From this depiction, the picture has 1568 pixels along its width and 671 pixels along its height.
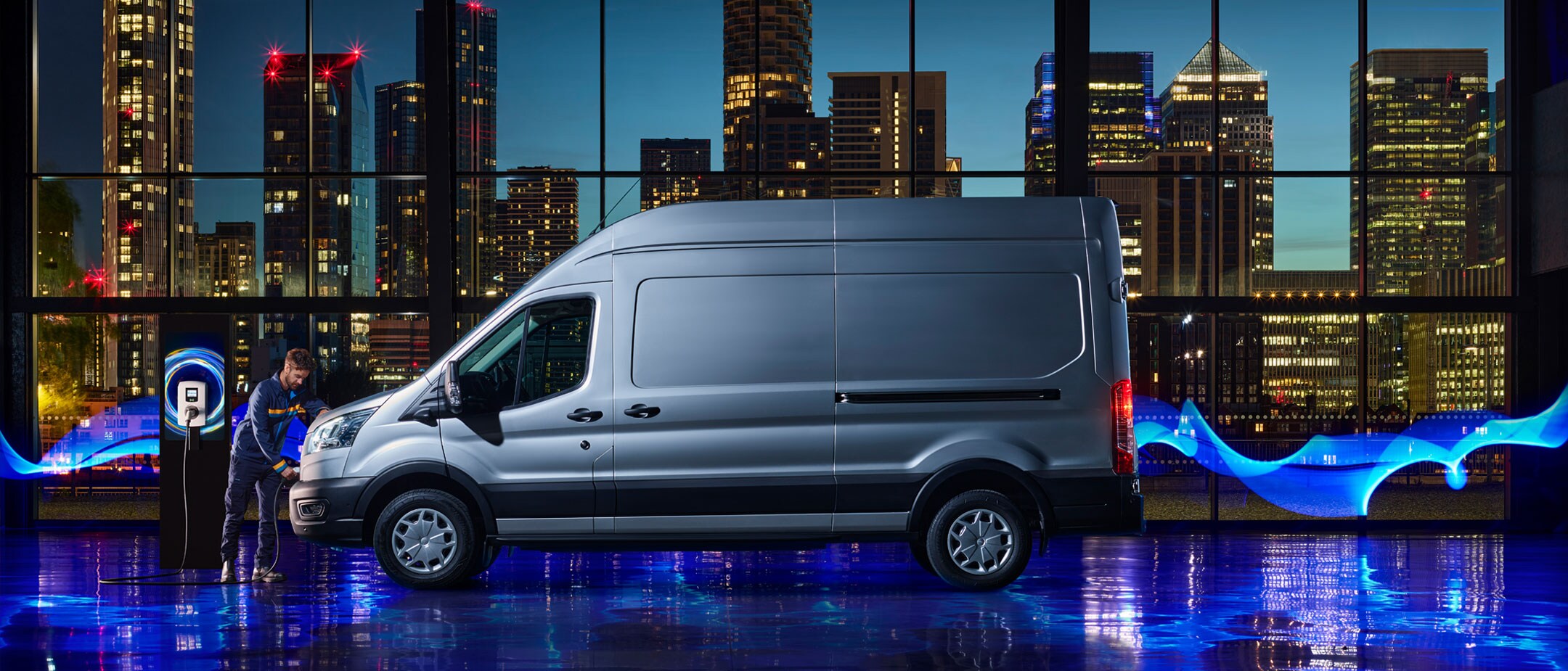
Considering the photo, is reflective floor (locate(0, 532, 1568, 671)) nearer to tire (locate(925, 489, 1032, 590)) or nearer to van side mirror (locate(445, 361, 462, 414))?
tire (locate(925, 489, 1032, 590))

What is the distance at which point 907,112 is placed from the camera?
13.8 m

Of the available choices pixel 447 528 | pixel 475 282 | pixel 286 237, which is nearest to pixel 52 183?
pixel 286 237

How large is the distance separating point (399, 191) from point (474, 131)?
3.33 ft

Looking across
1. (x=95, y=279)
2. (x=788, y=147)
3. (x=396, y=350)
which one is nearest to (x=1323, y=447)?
(x=788, y=147)

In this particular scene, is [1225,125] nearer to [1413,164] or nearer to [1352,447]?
[1413,164]

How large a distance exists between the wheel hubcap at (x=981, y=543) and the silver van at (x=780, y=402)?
17mm

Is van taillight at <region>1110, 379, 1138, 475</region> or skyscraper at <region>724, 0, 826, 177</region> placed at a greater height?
skyscraper at <region>724, 0, 826, 177</region>

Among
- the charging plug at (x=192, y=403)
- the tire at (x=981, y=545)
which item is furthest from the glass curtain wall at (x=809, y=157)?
the tire at (x=981, y=545)

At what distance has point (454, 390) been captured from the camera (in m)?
8.77

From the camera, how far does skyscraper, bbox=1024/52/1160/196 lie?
13.5m

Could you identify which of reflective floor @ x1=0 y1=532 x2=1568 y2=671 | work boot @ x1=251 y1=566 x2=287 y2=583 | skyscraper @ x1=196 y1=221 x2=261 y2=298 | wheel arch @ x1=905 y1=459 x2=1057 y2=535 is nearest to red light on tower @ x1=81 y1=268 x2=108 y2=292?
skyscraper @ x1=196 y1=221 x2=261 y2=298

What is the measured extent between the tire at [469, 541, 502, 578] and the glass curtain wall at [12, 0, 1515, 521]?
12.8 ft

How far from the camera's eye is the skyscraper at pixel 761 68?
13789 mm

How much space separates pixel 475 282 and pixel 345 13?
12.2 feet
